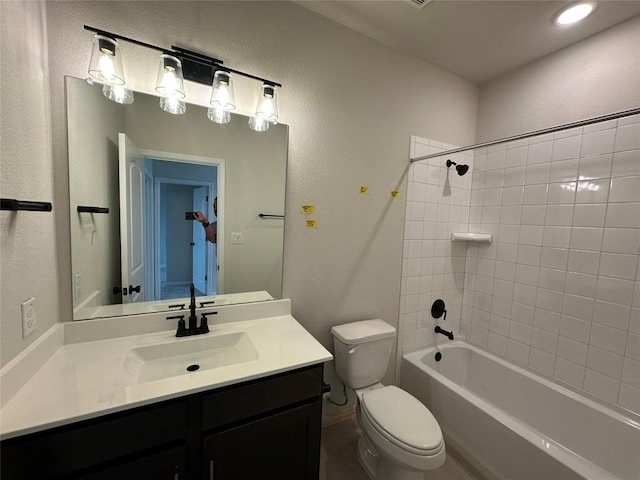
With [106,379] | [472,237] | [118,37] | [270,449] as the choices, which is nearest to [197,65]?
[118,37]

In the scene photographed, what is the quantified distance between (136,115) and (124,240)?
22.7 inches

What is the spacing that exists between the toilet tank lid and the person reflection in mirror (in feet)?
3.01

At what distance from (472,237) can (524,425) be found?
1277 mm

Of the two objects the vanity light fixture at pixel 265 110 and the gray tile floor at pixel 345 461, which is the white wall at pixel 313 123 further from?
the gray tile floor at pixel 345 461

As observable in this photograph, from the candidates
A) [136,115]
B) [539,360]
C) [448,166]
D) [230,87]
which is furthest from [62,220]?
[539,360]

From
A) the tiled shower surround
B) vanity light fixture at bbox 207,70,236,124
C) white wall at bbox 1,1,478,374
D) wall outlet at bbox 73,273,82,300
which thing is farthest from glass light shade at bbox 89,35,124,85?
the tiled shower surround

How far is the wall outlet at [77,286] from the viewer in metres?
1.15

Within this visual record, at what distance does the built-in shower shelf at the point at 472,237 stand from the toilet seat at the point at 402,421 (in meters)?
1.27

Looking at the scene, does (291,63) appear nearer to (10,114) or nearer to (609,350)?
(10,114)

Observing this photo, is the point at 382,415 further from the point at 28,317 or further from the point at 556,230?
the point at 556,230

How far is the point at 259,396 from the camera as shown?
1.02m

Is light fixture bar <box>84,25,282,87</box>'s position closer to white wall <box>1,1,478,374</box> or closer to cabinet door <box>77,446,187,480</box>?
white wall <box>1,1,478,374</box>

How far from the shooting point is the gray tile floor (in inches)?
60.7

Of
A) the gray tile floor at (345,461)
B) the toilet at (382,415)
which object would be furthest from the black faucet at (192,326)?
the gray tile floor at (345,461)
